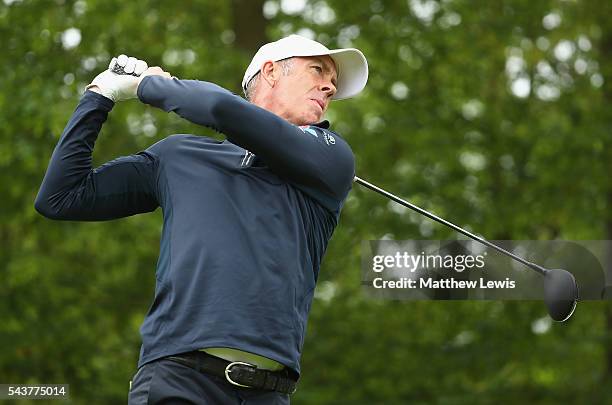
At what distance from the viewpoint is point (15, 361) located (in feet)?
33.8

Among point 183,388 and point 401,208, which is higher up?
point 401,208

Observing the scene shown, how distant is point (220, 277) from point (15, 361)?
25.6 feet

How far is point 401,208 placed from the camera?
35.1ft

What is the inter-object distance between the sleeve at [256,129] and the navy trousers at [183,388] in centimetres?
59

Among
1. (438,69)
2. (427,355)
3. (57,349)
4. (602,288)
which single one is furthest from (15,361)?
(602,288)

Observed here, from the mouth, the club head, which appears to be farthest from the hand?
the club head

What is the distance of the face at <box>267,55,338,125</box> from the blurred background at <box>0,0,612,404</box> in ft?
21.2

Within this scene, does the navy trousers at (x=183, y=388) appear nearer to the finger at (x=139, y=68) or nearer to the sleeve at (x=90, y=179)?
the sleeve at (x=90, y=179)

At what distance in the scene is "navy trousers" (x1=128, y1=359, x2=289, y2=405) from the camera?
2939 mm

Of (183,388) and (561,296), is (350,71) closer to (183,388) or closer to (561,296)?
(561,296)
